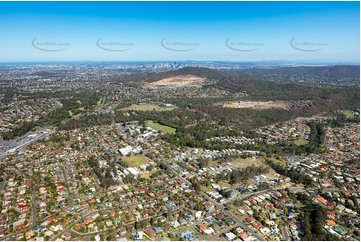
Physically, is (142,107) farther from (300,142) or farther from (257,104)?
(300,142)

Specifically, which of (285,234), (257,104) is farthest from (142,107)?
(285,234)

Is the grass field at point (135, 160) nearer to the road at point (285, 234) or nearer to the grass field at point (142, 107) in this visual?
the road at point (285, 234)

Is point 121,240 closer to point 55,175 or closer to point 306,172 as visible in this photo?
point 55,175

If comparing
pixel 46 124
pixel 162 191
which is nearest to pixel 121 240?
pixel 162 191

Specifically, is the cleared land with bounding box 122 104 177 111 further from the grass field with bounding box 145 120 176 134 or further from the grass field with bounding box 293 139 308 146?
the grass field with bounding box 293 139 308 146

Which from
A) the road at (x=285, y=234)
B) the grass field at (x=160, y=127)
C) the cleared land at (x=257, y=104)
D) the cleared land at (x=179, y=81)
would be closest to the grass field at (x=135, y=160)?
the grass field at (x=160, y=127)

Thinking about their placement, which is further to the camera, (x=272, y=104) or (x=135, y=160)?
(x=272, y=104)
